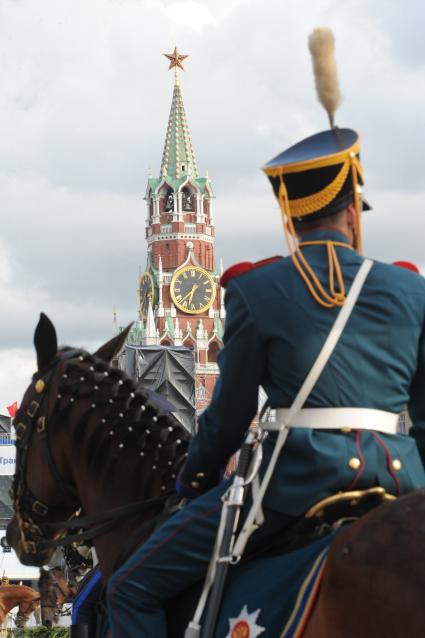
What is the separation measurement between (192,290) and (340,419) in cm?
10269

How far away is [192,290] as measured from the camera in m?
106

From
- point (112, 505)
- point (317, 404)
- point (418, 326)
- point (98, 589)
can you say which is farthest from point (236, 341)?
point (98, 589)

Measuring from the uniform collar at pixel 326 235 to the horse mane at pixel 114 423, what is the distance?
121 centimetres

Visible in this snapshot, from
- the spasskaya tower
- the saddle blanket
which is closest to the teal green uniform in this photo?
the saddle blanket

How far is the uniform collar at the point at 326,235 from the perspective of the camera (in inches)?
158

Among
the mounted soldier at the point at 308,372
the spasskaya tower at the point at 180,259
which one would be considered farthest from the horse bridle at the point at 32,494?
the spasskaya tower at the point at 180,259

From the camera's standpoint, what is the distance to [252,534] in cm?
392

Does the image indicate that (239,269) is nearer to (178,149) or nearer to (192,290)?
(192,290)

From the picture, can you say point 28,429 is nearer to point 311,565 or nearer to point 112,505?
point 112,505

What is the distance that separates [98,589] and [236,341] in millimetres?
1807

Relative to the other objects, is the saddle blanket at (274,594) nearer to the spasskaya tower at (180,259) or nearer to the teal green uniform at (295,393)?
the teal green uniform at (295,393)

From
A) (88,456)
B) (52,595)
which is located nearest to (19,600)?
(52,595)

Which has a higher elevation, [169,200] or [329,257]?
[169,200]

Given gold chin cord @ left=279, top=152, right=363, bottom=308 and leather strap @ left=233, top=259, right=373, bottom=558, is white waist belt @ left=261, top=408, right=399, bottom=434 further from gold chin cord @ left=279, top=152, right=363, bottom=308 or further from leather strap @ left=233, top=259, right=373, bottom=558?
gold chin cord @ left=279, top=152, right=363, bottom=308
